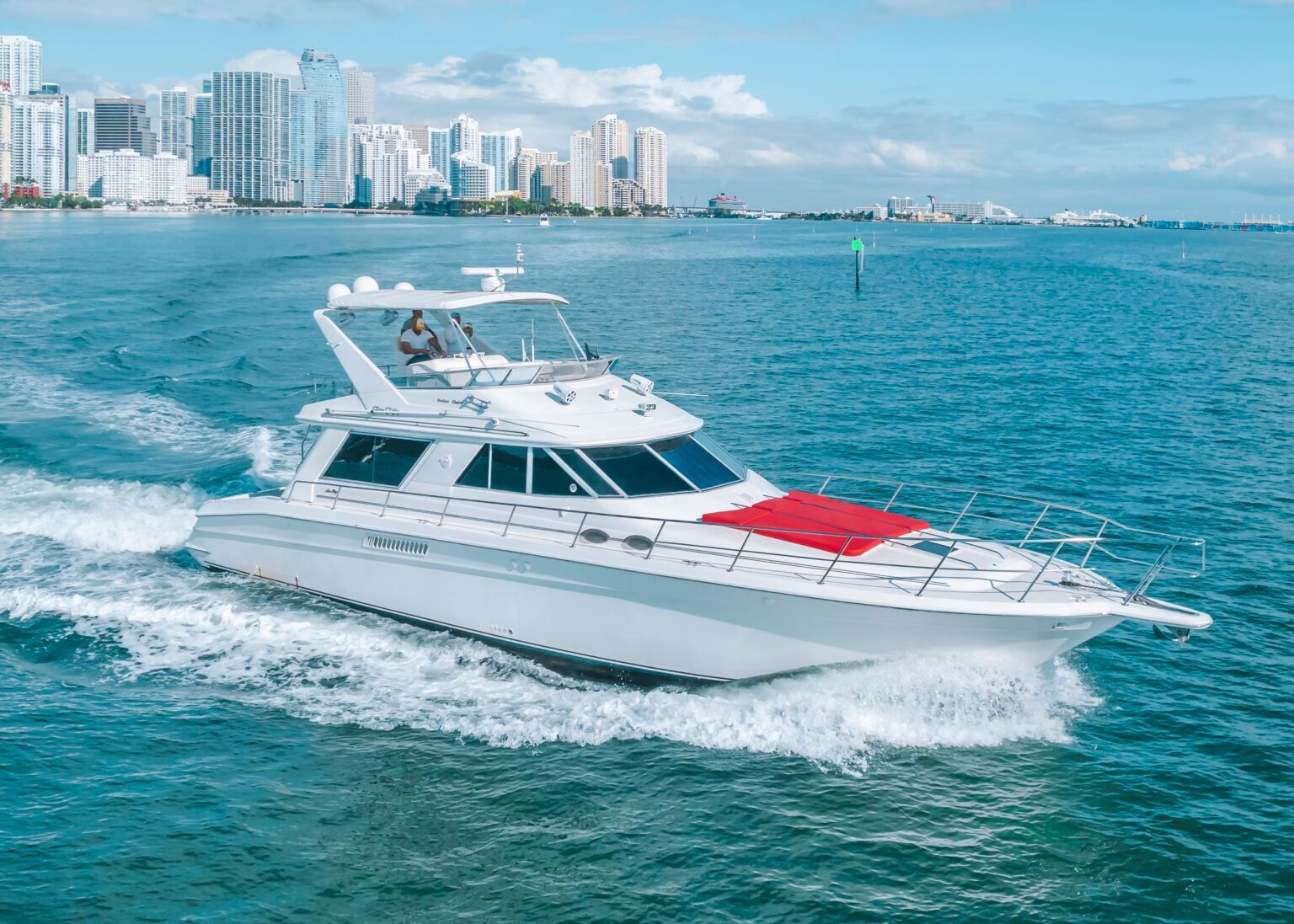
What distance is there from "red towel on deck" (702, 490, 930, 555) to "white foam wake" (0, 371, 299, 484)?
1024cm

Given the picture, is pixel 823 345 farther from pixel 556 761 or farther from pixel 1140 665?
pixel 556 761

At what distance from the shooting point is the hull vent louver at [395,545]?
13.0 metres

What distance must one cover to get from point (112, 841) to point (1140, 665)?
11.4 meters

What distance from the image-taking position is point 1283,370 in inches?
1388

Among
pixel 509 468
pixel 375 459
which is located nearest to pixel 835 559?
pixel 509 468

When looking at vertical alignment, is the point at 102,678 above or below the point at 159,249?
below

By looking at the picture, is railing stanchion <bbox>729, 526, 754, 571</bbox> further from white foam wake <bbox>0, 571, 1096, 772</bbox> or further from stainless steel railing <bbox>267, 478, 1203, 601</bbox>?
white foam wake <bbox>0, 571, 1096, 772</bbox>

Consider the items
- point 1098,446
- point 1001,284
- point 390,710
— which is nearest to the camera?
point 390,710

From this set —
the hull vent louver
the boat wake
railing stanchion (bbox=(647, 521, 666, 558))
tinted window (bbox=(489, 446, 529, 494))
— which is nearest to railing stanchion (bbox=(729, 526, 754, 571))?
railing stanchion (bbox=(647, 521, 666, 558))

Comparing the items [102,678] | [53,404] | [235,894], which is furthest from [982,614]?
[53,404]

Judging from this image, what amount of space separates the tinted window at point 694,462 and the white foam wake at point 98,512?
8.07 metres

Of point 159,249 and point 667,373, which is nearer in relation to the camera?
point 667,373

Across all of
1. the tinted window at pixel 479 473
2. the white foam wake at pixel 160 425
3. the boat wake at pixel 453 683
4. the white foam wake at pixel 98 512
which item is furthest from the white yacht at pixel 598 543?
the white foam wake at pixel 160 425

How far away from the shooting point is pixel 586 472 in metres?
12.7
